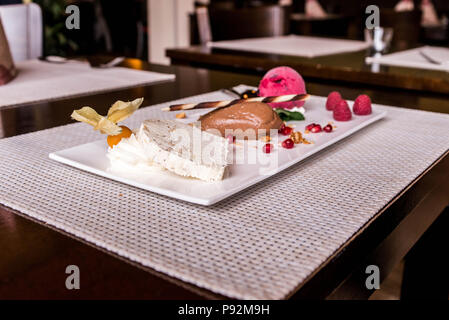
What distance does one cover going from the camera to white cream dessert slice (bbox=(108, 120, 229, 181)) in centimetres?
A: 58

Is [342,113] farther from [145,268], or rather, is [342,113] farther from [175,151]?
[145,268]

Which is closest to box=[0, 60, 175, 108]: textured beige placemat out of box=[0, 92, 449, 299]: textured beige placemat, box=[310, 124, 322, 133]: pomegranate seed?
box=[0, 92, 449, 299]: textured beige placemat

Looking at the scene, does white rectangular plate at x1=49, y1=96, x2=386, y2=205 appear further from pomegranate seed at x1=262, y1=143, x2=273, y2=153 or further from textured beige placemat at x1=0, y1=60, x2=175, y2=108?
textured beige placemat at x1=0, y1=60, x2=175, y2=108

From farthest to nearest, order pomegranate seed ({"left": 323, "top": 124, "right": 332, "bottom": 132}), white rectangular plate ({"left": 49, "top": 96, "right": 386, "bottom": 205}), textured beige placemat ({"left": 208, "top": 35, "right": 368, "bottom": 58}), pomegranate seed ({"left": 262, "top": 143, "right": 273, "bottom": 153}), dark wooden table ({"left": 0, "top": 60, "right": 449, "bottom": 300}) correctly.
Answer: textured beige placemat ({"left": 208, "top": 35, "right": 368, "bottom": 58})
pomegranate seed ({"left": 323, "top": 124, "right": 332, "bottom": 132})
pomegranate seed ({"left": 262, "top": 143, "right": 273, "bottom": 153})
white rectangular plate ({"left": 49, "top": 96, "right": 386, "bottom": 205})
dark wooden table ({"left": 0, "top": 60, "right": 449, "bottom": 300})

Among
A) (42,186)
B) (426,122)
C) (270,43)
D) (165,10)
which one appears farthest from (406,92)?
(165,10)

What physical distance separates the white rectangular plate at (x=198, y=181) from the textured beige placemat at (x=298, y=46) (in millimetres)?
1077

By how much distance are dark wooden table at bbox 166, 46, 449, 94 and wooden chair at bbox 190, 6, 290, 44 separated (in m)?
0.30

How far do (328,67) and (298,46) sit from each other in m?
0.53

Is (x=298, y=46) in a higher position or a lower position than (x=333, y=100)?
higher

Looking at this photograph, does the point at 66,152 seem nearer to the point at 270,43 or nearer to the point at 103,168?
the point at 103,168

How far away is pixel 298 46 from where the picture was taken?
79.2 inches

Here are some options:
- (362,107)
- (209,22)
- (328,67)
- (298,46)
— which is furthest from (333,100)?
(209,22)

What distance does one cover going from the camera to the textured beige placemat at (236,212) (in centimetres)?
43

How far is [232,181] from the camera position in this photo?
0.59 meters
